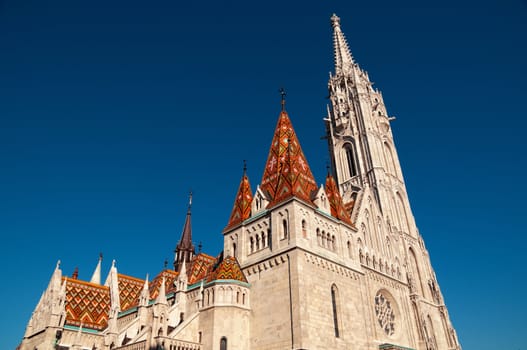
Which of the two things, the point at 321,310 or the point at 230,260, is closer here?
the point at 321,310

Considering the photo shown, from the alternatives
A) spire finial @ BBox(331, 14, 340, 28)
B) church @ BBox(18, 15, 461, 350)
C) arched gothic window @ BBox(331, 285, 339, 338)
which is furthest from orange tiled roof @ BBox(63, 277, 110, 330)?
spire finial @ BBox(331, 14, 340, 28)

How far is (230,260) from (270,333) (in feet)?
16.8

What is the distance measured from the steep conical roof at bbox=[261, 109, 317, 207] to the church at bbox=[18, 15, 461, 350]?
11 centimetres

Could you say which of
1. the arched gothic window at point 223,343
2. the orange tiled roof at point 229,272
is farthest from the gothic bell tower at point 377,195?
the arched gothic window at point 223,343

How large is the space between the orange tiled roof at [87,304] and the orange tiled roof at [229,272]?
13567 mm

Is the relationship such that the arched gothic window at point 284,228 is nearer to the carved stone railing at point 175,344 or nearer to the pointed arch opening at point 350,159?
the carved stone railing at point 175,344

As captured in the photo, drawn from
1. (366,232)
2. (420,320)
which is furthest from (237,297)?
(420,320)

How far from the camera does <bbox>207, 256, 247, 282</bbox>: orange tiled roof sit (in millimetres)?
21844

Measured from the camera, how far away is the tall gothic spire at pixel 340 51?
1859 inches

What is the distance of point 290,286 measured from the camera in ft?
65.8

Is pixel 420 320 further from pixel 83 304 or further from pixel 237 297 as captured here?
pixel 83 304

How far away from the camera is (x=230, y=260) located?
2341 cm

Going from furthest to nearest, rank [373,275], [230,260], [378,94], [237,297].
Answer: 1. [378,94]
2. [373,275]
3. [230,260]
4. [237,297]

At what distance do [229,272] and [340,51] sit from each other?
36880 millimetres
